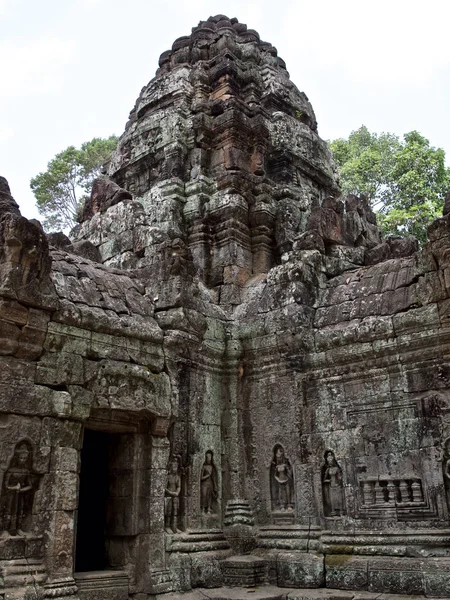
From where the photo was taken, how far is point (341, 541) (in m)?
7.60

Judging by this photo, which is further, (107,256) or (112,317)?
(107,256)

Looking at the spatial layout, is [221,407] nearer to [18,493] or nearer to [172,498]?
[172,498]

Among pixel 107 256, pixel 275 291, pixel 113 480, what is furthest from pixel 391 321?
pixel 107 256

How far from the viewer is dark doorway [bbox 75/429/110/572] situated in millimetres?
8250

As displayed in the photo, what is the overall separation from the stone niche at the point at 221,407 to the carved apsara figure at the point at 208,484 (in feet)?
0.10

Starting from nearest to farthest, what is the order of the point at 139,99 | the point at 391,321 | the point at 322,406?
1. the point at 391,321
2. the point at 322,406
3. the point at 139,99

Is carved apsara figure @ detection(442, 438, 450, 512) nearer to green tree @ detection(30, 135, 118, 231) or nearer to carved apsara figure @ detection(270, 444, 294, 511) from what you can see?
carved apsara figure @ detection(270, 444, 294, 511)

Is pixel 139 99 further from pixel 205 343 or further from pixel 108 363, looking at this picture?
pixel 108 363

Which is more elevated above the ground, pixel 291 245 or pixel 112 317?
pixel 291 245

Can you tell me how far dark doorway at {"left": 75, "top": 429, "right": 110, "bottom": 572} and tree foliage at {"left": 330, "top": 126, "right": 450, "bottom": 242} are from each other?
521 inches

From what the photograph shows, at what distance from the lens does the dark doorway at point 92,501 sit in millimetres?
8250

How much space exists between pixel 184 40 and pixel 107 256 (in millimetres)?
6094

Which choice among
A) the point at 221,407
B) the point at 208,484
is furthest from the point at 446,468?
the point at 221,407

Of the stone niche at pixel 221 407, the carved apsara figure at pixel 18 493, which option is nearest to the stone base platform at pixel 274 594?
the stone niche at pixel 221 407
